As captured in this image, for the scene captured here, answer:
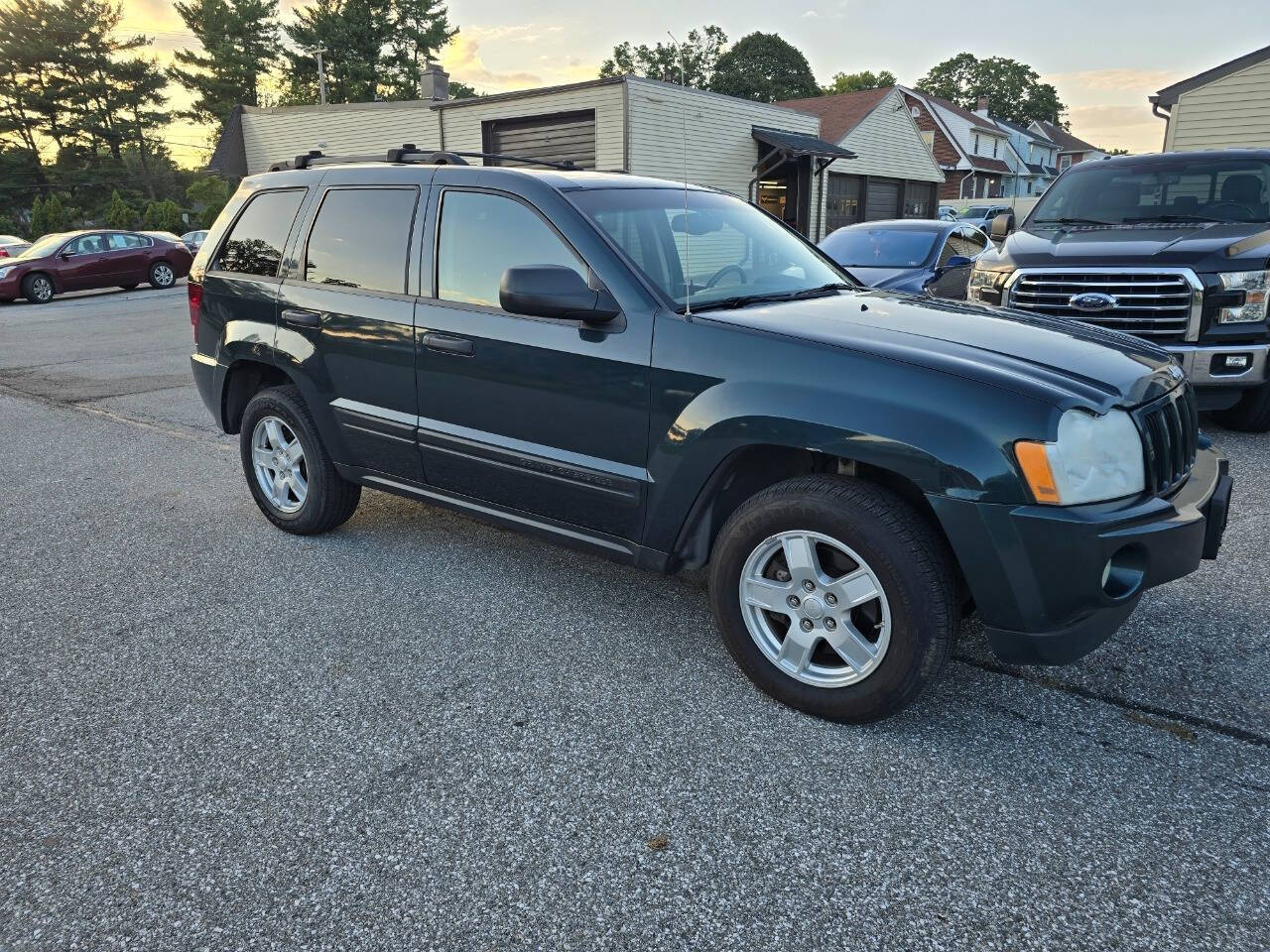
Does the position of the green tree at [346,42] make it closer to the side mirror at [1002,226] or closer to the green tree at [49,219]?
the green tree at [49,219]

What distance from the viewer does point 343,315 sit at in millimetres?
4191

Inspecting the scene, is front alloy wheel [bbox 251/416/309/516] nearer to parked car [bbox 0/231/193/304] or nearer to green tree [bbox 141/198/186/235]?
parked car [bbox 0/231/193/304]

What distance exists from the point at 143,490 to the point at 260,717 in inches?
133

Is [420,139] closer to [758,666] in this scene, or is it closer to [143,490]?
[143,490]

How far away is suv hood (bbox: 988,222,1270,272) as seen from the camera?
19.9 feet

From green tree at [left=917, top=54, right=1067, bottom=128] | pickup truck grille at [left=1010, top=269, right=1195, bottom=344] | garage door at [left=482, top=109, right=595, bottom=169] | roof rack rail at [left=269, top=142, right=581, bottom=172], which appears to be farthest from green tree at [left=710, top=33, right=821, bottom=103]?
roof rack rail at [left=269, top=142, right=581, bottom=172]

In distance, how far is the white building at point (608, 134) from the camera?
68.8 ft

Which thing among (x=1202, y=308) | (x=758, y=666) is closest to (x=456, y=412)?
(x=758, y=666)

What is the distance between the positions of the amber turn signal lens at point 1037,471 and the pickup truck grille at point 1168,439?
0.48 meters

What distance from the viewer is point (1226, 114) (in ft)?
59.4

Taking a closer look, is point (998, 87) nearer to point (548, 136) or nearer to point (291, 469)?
point (548, 136)

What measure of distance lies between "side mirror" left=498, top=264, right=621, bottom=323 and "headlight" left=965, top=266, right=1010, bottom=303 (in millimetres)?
4472

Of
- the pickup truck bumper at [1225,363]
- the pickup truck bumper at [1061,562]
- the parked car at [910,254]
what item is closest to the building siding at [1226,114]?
the parked car at [910,254]

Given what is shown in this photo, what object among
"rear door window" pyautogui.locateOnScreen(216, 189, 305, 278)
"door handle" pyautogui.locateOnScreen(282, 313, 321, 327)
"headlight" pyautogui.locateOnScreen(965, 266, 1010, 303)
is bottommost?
"door handle" pyautogui.locateOnScreen(282, 313, 321, 327)
